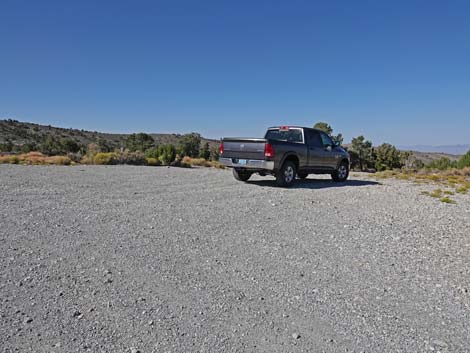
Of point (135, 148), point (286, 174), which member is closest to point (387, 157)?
point (135, 148)

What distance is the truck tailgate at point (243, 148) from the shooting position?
35.0 feet

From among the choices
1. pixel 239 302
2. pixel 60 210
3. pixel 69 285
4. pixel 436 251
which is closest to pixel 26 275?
pixel 69 285

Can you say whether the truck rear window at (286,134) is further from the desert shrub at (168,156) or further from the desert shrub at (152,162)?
the desert shrub at (168,156)

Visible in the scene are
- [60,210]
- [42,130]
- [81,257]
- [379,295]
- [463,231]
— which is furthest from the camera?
[42,130]

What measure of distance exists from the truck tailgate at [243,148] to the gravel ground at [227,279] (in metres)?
3.65

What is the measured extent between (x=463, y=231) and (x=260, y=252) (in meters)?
4.08

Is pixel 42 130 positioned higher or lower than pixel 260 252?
higher

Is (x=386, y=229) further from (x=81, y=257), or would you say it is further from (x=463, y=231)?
(x=81, y=257)

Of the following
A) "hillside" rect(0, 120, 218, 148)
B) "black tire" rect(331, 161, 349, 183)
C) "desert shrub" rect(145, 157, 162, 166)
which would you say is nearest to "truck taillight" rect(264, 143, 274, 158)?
"black tire" rect(331, 161, 349, 183)

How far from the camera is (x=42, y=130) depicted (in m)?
59.8

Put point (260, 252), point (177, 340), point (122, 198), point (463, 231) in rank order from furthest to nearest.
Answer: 1. point (122, 198)
2. point (463, 231)
3. point (260, 252)
4. point (177, 340)

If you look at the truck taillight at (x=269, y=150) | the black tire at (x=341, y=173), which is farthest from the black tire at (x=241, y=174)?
the black tire at (x=341, y=173)

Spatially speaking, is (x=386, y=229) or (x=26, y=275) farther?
(x=386, y=229)

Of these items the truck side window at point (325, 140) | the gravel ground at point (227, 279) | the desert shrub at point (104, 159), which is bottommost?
the gravel ground at point (227, 279)
